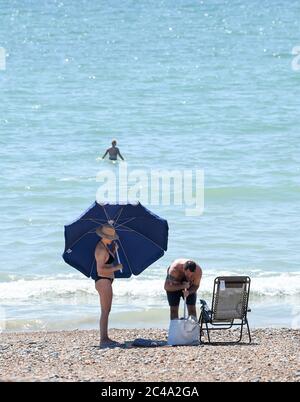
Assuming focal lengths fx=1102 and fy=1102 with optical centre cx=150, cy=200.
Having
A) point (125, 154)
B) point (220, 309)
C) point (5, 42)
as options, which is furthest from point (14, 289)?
point (5, 42)

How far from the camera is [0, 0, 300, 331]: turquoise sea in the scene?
15.4 meters

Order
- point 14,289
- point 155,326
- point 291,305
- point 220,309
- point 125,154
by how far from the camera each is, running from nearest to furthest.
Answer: point 220,309 < point 155,326 < point 291,305 < point 14,289 < point 125,154

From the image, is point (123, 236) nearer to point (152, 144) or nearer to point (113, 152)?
point (113, 152)

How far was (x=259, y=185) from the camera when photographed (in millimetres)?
23219

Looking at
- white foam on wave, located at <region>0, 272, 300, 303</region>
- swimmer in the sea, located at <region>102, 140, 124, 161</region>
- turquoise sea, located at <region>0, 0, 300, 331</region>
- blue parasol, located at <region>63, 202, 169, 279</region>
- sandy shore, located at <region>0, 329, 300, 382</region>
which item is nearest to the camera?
sandy shore, located at <region>0, 329, 300, 382</region>

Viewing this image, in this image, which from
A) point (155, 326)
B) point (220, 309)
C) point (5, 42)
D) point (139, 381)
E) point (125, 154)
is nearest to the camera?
point (139, 381)

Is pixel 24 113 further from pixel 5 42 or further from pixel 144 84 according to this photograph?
pixel 5 42

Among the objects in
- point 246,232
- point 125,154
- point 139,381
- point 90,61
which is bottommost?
point 139,381

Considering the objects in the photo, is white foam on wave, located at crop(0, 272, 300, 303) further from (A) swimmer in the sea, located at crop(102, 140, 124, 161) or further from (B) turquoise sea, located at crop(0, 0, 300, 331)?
(A) swimmer in the sea, located at crop(102, 140, 124, 161)

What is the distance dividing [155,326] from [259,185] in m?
10.1

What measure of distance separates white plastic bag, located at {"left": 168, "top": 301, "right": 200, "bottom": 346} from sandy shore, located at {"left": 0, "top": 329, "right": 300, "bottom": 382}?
0.63ft

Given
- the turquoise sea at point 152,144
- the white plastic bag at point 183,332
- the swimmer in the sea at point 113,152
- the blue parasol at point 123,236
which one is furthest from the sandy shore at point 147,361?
the swimmer in the sea at point 113,152

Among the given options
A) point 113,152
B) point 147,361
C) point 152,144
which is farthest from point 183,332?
point 152,144

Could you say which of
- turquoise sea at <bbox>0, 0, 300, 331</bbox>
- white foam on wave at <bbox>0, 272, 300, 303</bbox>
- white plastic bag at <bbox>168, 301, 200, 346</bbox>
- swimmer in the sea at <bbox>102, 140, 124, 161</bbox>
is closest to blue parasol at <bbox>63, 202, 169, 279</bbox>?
white plastic bag at <bbox>168, 301, 200, 346</bbox>
